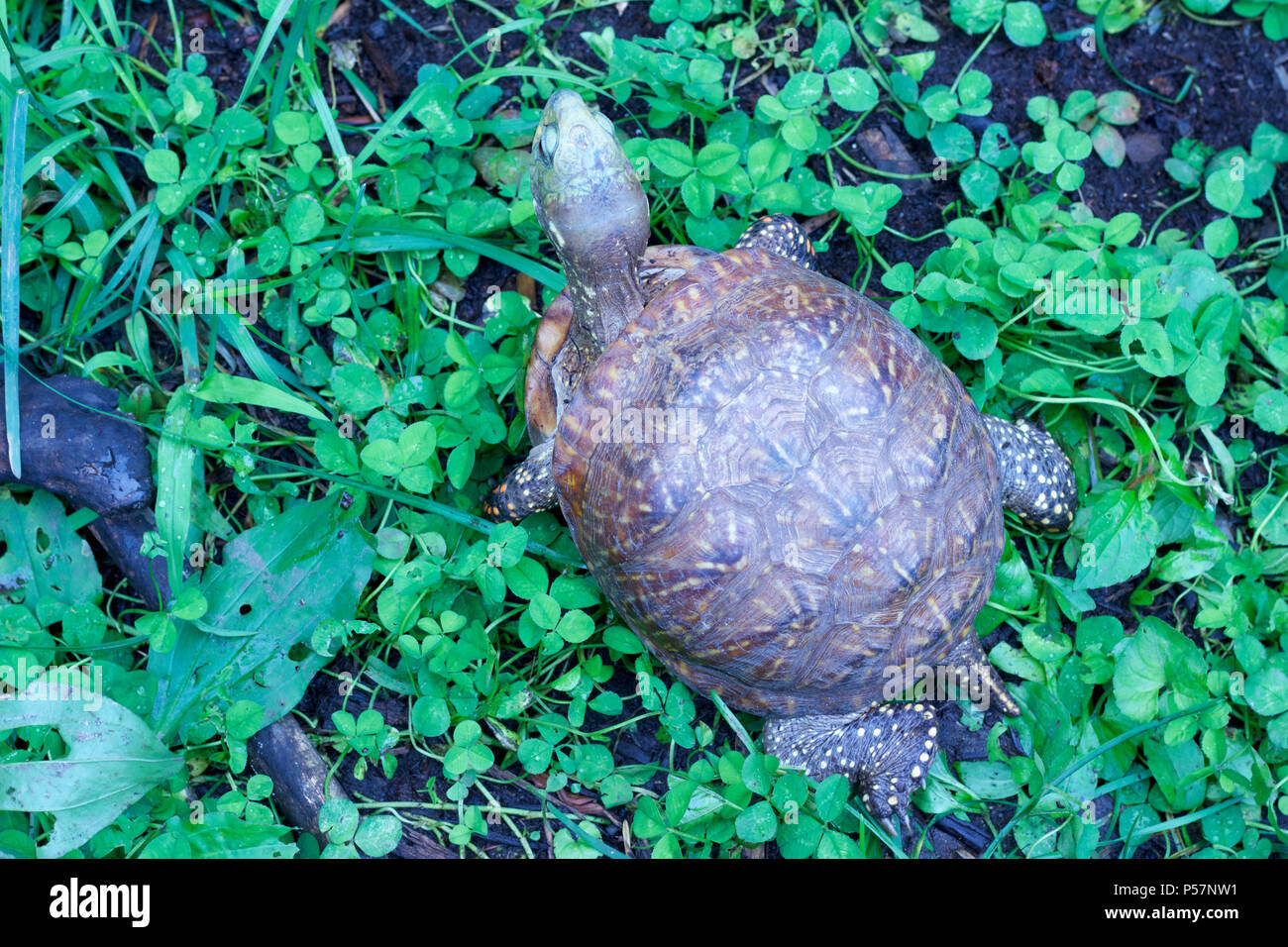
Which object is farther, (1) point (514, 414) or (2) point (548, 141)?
(1) point (514, 414)

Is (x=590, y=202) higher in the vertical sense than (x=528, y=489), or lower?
higher

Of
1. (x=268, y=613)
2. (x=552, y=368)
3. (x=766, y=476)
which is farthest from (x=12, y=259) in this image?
(x=766, y=476)

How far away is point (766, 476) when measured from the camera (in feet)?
9.09

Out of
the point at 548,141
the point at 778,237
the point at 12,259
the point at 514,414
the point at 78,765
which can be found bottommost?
the point at 78,765

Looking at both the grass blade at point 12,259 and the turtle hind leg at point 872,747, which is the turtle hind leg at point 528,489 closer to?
the turtle hind leg at point 872,747

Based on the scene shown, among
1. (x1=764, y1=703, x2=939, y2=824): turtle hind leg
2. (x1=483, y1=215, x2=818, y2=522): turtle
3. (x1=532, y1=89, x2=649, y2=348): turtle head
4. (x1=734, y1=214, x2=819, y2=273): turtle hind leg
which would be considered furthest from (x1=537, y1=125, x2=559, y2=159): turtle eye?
(x1=764, y1=703, x2=939, y2=824): turtle hind leg

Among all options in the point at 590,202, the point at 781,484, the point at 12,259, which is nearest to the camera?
the point at 781,484

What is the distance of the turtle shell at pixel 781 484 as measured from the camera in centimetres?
279

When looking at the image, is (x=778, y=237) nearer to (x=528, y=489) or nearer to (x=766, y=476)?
(x=766, y=476)

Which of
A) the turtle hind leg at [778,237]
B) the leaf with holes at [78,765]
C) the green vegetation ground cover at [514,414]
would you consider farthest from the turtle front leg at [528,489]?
the leaf with holes at [78,765]

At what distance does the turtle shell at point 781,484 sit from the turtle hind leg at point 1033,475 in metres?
0.33

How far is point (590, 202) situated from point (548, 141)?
10.3 inches

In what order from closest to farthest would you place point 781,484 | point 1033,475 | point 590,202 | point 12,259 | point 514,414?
point 781,484 < point 590,202 < point 12,259 < point 1033,475 < point 514,414

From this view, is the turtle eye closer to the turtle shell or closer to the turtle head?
the turtle head
